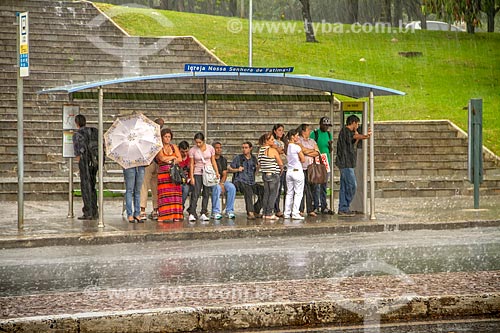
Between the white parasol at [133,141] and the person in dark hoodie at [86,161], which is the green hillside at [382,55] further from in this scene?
the person in dark hoodie at [86,161]

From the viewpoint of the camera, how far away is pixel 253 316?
8.78 m

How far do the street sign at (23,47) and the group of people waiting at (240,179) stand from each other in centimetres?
200

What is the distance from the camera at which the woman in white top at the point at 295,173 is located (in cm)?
1859

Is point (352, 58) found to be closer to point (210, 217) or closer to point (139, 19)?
point (139, 19)

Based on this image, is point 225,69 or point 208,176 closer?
point 225,69

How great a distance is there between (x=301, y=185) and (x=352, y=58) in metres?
27.1

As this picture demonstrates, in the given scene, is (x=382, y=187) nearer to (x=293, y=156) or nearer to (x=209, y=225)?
Result: (x=293, y=156)

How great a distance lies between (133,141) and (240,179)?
89.2 inches

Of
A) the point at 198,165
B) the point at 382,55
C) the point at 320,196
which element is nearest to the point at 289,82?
the point at 198,165

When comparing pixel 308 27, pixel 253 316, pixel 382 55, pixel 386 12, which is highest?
pixel 386 12

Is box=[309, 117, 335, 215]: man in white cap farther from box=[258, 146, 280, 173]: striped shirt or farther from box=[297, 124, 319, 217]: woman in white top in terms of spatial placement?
box=[258, 146, 280, 173]: striped shirt

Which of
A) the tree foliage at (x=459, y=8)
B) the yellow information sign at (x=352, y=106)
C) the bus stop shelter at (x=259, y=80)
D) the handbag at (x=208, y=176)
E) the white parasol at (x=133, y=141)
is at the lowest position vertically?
the handbag at (x=208, y=176)

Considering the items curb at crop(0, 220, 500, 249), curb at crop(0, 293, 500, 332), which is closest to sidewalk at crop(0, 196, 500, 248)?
curb at crop(0, 220, 500, 249)

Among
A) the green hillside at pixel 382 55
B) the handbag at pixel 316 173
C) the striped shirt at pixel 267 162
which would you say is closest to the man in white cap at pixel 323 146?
the handbag at pixel 316 173
